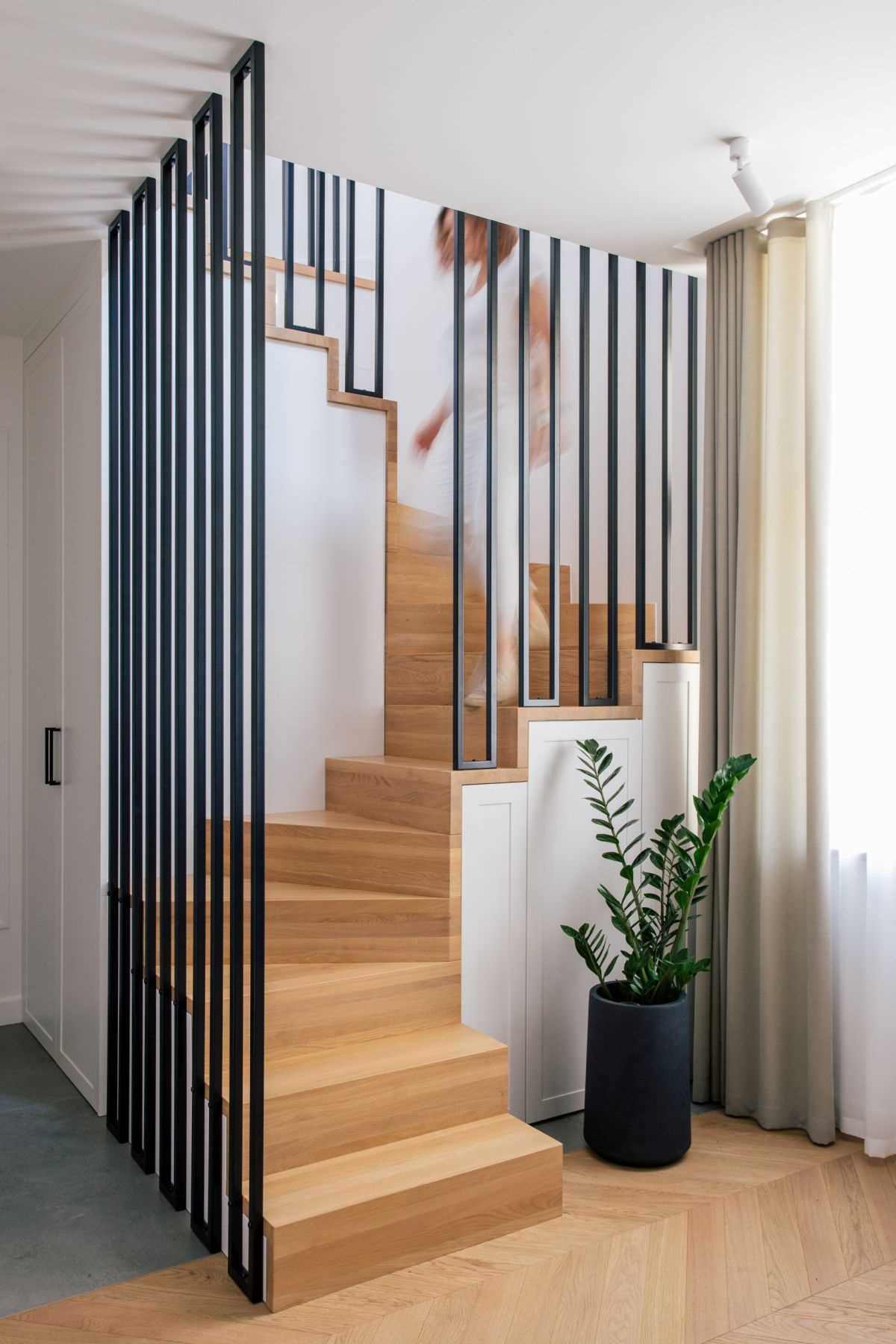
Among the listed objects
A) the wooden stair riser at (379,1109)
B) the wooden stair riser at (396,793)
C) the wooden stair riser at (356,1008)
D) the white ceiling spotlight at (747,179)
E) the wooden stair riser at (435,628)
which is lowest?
the wooden stair riser at (379,1109)

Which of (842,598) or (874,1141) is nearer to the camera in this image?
(874,1141)

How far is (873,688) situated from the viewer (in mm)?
2895

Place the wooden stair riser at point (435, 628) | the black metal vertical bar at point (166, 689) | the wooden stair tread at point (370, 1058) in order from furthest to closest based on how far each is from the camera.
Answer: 1. the wooden stair riser at point (435, 628)
2. the black metal vertical bar at point (166, 689)
3. the wooden stair tread at point (370, 1058)

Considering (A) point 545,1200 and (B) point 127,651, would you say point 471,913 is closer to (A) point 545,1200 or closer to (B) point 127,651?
(A) point 545,1200

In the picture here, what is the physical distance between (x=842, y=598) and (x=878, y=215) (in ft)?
3.39

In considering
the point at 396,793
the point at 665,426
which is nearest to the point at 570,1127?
the point at 396,793

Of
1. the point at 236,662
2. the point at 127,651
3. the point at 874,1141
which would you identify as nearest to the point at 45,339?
the point at 127,651

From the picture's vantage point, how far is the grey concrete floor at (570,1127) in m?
2.95

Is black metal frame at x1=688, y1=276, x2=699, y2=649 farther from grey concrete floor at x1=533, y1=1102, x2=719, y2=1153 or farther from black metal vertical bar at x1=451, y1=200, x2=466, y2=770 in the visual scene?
grey concrete floor at x1=533, y1=1102, x2=719, y2=1153

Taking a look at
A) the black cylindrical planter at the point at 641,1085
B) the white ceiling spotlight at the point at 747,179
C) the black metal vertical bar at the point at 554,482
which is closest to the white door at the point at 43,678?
the black metal vertical bar at the point at 554,482

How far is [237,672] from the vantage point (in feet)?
7.35

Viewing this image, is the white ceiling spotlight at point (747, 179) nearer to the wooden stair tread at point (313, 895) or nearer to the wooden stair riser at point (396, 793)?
the wooden stair riser at point (396, 793)

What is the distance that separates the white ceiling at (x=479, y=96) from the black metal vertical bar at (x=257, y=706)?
0.22 meters

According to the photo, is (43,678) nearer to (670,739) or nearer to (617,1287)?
(670,739)
